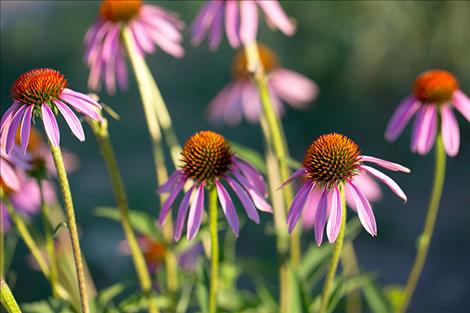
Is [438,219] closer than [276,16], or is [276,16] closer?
[276,16]

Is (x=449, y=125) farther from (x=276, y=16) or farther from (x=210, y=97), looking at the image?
(x=210, y=97)

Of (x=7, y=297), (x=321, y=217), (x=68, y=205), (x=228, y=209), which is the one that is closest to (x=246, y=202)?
(x=228, y=209)

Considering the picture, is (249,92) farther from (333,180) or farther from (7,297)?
(7,297)

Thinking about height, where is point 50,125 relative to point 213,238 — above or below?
above

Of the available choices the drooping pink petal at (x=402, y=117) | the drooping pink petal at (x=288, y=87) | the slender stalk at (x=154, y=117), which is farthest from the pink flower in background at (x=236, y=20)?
the drooping pink petal at (x=288, y=87)

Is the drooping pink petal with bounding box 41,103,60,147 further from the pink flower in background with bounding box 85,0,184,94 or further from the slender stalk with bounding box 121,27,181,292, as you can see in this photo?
the pink flower in background with bounding box 85,0,184,94

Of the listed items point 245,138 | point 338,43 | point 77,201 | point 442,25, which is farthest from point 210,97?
point 442,25

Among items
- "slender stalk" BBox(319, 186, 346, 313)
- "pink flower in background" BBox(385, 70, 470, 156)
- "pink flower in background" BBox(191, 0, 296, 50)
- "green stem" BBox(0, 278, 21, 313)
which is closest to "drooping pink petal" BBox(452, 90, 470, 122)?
"pink flower in background" BBox(385, 70, 470, 156)
